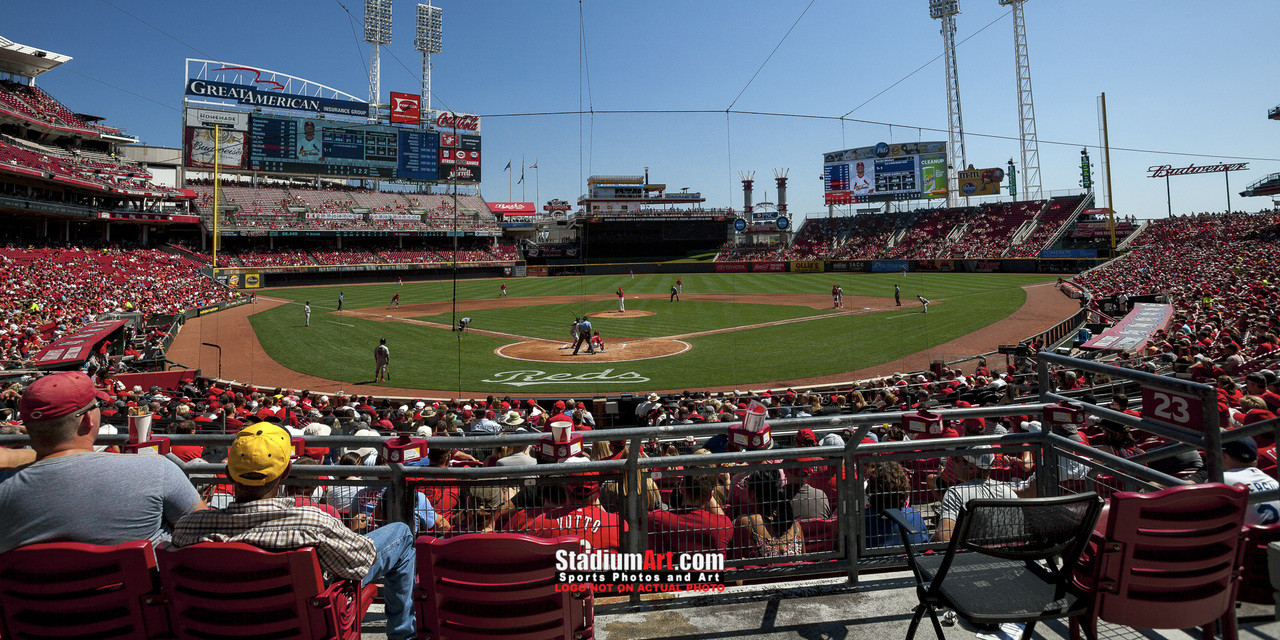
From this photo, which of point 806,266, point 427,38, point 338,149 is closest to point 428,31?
point 427,38

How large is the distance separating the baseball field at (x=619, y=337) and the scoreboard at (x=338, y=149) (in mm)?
39609

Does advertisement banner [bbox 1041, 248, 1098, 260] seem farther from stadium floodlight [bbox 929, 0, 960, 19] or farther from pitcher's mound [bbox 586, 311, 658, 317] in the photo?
pitcher's mound [bbox 586, 311, 658, 317]

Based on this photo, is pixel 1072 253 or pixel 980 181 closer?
pixel 1072 253

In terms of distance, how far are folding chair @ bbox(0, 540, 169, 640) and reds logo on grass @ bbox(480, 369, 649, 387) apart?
56.5 ft

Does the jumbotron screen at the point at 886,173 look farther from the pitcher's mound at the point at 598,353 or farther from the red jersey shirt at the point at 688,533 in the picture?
the red jersey shirt at the point at 688,533

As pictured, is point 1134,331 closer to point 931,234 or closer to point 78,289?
point 78,289

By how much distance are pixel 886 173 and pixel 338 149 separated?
241 feet

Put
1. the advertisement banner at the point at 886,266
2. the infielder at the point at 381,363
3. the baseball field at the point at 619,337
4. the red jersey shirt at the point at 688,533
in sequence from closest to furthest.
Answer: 1. the red jersey shirt at the point at 688,533
2. the baseball field at the point at 619,337
3. the infielder at the point at 381,363
4. the advertisement banner at the point at 886,266

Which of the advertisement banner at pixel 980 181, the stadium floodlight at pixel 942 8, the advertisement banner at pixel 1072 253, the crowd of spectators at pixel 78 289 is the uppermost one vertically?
the stadium floodlight at pixel 942 8

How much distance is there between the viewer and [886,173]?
88250 mm

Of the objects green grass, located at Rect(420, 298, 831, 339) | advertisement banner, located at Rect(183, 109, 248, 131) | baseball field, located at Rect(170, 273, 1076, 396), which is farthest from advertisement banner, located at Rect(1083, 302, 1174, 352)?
advertisement banner, located at Rect(183, 109, 248, 131)

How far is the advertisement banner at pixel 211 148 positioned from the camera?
75812mm

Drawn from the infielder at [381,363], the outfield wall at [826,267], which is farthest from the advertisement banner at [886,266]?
the infielder at [381,363]

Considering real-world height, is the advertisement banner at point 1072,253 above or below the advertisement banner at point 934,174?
below
